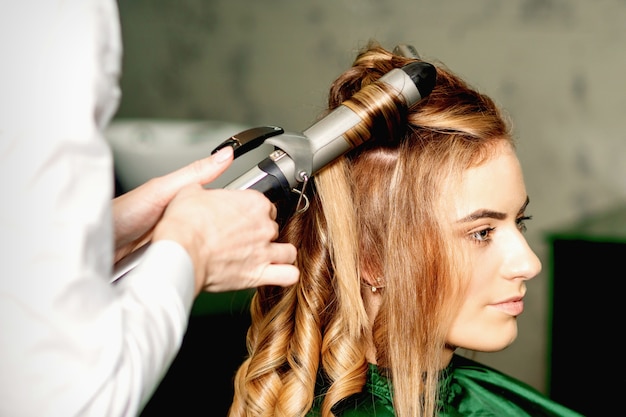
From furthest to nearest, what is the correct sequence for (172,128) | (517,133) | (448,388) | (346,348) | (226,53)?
1. (226,53)
2. (517,133)
3. (172,128)
4. (448,388)
5. (346,348)

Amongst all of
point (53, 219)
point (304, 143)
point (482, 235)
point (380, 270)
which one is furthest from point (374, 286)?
point (53, 219)

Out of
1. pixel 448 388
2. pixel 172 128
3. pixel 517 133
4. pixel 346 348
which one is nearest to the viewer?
pixel 346 348

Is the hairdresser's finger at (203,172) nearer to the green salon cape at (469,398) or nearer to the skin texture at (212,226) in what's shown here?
the skin texture at (212,226)

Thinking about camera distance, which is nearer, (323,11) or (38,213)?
(38,213)

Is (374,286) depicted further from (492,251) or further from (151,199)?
(151,199)

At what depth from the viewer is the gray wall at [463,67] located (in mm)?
1894

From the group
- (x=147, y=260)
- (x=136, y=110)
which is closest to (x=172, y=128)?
(x=136, y=110)

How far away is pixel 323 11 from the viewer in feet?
6.75

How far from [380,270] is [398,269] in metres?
0.04

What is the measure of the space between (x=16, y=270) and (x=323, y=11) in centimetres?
170

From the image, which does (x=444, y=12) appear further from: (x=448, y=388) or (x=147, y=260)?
(x=147, y=260)

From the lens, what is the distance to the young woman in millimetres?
1024

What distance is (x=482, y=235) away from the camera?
1.05m

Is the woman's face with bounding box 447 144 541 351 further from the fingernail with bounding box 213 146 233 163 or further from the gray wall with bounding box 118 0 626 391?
the gray wall with bounding box 118 0 626 391
